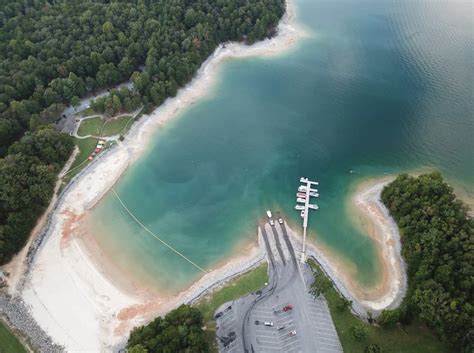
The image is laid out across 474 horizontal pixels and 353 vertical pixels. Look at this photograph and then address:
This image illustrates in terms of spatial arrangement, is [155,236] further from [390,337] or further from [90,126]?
[390,337]

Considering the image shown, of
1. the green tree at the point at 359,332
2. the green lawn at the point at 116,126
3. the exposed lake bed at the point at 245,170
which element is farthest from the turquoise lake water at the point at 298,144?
the green tree at the point at 359,332

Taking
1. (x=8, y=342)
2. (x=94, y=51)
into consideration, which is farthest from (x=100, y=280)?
(x=94, y=51)

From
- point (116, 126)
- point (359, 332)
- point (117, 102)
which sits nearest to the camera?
point (359, 332)

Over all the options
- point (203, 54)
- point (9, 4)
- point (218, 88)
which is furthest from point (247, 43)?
point (9, 4)

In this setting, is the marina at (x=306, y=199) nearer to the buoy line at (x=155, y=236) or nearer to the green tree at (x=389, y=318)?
the green tree at (x=389, y=318)

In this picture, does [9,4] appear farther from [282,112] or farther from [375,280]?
[375,280]

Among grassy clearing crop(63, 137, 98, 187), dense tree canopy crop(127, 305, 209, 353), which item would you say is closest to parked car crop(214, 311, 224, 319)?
dense tree canopy crop(127, 305, 209, 353)
